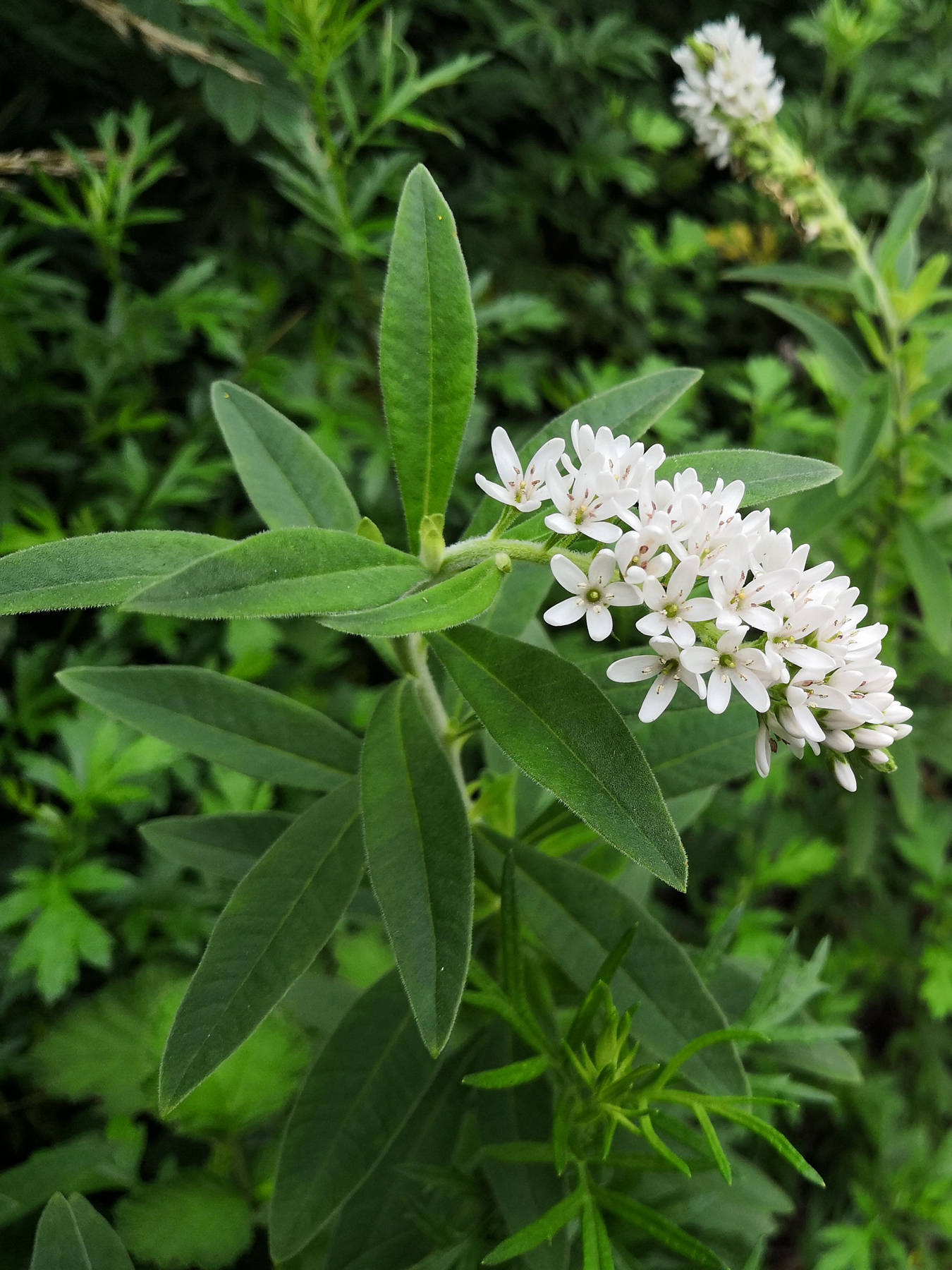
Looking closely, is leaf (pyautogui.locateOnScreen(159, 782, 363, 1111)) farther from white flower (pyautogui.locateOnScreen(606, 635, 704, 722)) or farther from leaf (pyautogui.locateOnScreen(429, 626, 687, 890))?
white flower (pyautogui.locateOnScreen(606, 635, 704, 722))

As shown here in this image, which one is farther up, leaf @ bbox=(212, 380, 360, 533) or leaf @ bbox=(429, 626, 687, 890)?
leaf @ bbox=(212, 380, 360, 533)

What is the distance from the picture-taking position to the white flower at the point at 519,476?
38.3 inches

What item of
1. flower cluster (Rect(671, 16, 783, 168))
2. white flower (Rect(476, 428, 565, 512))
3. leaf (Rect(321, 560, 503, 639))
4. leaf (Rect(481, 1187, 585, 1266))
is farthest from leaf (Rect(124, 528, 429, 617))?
flower cluster (Rect(671, 16, 783, 168))

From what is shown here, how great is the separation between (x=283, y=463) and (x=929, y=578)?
1.40 m

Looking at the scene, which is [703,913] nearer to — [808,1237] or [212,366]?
[808,1237]

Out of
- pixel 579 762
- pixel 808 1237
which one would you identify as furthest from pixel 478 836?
pixel 808 1237

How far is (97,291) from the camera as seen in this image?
7.55 ft

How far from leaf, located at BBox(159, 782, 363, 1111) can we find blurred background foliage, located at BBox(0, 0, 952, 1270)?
0.31 meters

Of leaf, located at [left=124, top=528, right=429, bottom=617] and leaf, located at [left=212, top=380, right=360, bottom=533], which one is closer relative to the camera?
leaf, located at [left=124, top=528, right=429, bottom=617]

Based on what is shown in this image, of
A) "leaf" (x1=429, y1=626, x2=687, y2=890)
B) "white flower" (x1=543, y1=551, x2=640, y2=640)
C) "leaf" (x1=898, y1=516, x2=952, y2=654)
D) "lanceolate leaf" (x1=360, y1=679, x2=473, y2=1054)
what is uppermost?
"white flower" (x1=543, y1=551, x2=640, y2=640)

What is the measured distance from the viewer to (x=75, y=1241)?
1.13 m

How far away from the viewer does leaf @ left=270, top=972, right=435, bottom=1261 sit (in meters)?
1.16

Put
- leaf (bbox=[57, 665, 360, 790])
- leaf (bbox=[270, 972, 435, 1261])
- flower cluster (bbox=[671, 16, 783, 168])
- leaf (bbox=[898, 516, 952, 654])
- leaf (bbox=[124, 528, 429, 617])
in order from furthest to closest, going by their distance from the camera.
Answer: flower cluster (bbox=[671, 16, 783, 168]) < leaf (bbox=[898, 516, 952, 654]) < leaf (bbox=[57, 665, 360, 790]) < leaf (bbox=[270, 972, 435, 1261]) < leaf (bbox=[124, 528, 429, 617])

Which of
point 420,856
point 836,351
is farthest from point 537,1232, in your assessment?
point 836,351
